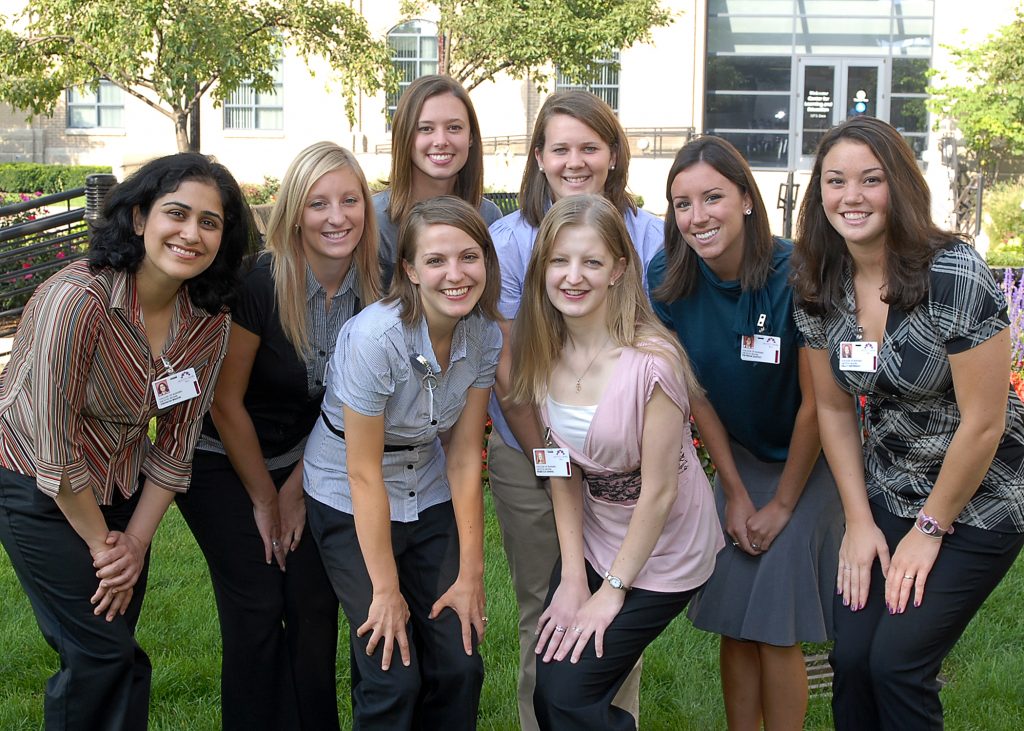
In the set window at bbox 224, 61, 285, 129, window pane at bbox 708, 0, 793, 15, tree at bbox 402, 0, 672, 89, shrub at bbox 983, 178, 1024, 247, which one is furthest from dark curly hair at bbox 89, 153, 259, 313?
window at bbox 224, 61, 285, 129

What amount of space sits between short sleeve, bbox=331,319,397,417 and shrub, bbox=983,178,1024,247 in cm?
1882

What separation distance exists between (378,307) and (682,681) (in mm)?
2123

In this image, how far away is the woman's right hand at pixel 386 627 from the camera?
322 cm

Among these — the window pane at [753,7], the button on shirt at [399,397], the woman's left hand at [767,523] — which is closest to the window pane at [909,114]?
the window pane at [753,7]

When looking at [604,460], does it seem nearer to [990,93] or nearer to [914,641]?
[914,641]

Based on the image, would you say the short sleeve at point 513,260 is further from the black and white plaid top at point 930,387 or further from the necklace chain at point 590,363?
the black and white plaid top at point 930,387

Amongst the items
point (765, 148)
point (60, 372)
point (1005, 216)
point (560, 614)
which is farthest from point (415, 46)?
point (560, 614)

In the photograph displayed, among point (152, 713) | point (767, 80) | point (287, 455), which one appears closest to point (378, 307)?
point (287, 455)

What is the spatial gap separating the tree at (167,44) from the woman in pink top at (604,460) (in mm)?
Result: 14328

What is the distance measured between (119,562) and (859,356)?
7.38ft

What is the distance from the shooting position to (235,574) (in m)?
3.59

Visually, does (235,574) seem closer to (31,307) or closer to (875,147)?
(31,307)

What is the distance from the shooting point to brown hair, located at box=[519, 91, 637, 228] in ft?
12.7

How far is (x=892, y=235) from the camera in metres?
3.12
